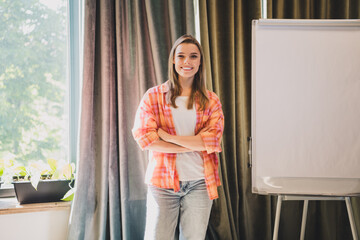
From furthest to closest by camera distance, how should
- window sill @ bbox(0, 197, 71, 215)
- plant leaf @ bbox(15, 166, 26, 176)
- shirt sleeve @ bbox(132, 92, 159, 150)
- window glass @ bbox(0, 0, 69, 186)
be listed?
window glass @ bbox(0, 0, 69, 186) → plant leaf @ bbox(15, 166, 26, 176) → window sill @ bbox(0, 197, 71, 215) → shirt sleeve @ bbox(132, 92, 159, 150)

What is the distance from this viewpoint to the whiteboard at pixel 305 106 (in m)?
1.60

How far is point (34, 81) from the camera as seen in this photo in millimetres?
2047

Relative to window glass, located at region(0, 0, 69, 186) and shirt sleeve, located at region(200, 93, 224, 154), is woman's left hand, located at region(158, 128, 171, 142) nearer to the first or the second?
shirt sleeve, located at region(200, 93, 224, 154)

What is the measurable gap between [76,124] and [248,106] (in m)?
1.22

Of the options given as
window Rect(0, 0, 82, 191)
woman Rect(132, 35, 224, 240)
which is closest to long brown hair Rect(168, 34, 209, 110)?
woman Rect(132, 35, 224, 240)

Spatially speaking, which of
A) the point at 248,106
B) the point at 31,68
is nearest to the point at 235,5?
the point at 248,106

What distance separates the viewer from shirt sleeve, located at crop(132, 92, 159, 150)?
1.32m

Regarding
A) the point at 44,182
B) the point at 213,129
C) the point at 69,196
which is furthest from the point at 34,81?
the point at 213,129

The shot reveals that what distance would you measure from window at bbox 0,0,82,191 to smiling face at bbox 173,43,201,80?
3.09 ft

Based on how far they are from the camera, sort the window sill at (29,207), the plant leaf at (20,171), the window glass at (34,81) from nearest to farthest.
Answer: the window sill at (29,207)
the plant leaf at (20,171)
the window glass at (34,81)

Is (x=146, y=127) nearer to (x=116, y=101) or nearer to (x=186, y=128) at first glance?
(x=186, y=128)

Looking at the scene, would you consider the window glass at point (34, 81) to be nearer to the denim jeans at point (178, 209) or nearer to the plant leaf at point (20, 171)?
the plant leaf at point (20, 171)

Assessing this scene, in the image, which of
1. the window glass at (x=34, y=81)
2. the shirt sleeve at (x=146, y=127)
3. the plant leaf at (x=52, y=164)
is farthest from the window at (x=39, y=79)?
the shirt sleeve at (x=146, y=127)

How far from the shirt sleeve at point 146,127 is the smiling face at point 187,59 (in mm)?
207
